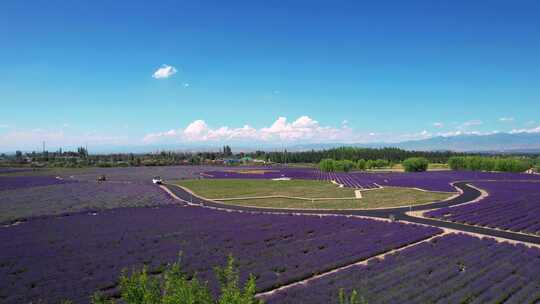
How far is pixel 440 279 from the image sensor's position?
1781 cm

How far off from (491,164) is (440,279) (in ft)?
354

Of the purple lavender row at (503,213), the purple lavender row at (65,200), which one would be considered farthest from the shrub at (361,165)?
the purple lavender row at (65,200)

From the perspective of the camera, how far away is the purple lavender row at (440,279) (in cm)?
1582

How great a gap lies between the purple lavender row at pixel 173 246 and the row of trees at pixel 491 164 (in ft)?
308

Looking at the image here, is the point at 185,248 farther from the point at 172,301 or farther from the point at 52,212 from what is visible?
the point at 52,212

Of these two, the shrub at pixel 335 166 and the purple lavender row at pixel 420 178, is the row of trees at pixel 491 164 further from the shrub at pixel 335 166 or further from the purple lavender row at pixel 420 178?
the shrub at pixel 335 166

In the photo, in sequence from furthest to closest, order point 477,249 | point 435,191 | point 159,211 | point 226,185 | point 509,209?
point 226,185 → point 435,191 → point 159,211 → point 509,209 → point 477,249

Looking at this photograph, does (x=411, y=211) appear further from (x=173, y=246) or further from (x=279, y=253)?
(x=173, y=246)

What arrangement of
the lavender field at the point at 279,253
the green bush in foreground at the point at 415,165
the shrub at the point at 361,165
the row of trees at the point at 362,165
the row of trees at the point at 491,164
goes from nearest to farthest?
the lavender field at the point at 279,253 → the row of trees at the point at 491,164 → the green bush in foreground at the point at 415,165 → the row of trees at the point at 362,165 → the shrub at the point at 361,165

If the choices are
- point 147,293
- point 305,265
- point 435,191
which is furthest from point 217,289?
point 435,191

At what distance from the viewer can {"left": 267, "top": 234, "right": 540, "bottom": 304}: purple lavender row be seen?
15820mm

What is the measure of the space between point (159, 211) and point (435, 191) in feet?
142

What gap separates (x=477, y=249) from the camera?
23.3 metres

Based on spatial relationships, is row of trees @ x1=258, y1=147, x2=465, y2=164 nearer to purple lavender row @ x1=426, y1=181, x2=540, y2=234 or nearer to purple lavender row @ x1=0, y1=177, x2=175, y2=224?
purple lavender row @ x1=426, y1=181, x2=540, y2=234
